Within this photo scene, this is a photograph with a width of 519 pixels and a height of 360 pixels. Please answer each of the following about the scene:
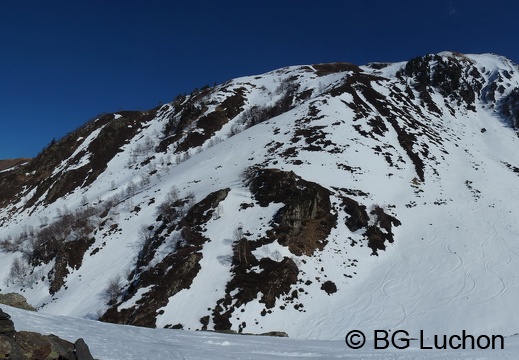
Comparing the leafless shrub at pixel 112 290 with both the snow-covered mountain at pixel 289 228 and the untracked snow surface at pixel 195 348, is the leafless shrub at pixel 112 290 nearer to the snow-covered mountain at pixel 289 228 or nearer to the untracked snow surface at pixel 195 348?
the snow-covered mountain at pixel 289 228

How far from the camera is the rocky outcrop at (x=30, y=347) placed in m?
8.20

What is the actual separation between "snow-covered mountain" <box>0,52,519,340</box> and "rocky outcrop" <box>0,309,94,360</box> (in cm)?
2313

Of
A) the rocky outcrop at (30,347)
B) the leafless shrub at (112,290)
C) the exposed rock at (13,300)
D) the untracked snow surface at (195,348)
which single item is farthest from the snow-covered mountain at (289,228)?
the rocky outcrop at (30,347)

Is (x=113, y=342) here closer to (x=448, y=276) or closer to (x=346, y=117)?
(x=448, y=276)

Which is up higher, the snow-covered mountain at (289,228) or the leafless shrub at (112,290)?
the snow-covered mountain at (289,228)

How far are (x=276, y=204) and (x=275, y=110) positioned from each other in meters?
64.7

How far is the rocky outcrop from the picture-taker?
8.20m

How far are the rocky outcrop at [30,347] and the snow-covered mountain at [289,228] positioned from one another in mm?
23134

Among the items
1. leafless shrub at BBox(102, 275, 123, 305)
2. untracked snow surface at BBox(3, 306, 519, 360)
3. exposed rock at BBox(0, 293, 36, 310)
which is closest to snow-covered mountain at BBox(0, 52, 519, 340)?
leafless shrub at BBox(102, 275, 123, 305)

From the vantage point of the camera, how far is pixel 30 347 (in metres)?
9.02

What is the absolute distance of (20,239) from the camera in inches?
2352

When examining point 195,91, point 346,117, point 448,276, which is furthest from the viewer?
point 195,91

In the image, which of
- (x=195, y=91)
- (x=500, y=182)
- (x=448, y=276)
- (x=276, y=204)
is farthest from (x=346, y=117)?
(x=195, y=91)

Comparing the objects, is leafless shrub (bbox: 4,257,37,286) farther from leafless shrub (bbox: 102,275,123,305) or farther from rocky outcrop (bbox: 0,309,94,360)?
rocky outcrop (bbox: 0,309,94,360)
